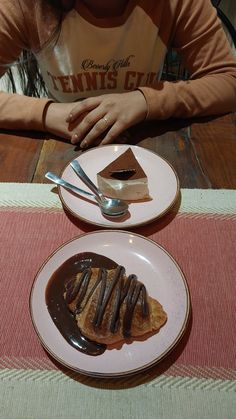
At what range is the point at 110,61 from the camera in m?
1.27

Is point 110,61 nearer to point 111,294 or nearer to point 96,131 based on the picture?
point 96,131

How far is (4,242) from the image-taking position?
693 mm

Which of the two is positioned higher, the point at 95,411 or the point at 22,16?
the point at 22,16

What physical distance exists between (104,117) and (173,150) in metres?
0.20

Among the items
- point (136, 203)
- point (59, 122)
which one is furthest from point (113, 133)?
point (136, 203)

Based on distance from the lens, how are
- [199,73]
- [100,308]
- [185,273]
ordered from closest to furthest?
1. [100,308]
2. [185,273]
3. [199,73]

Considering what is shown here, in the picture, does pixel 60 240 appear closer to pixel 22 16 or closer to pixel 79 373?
pixel 79 373

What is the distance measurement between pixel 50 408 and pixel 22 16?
110 centimetres

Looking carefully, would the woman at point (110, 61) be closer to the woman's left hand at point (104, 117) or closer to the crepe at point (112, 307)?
the woman's left hand at point (104, 117)

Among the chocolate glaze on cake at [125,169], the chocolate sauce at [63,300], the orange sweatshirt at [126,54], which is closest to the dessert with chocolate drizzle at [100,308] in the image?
the chocolate sauce at [63,300]

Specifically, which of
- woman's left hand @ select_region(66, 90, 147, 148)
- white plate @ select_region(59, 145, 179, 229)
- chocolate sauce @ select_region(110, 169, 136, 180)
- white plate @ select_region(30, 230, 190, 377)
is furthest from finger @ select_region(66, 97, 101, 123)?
white plate @ select_region(30, 230, 190, 377)

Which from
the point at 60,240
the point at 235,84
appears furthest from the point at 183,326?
the point at 235,84

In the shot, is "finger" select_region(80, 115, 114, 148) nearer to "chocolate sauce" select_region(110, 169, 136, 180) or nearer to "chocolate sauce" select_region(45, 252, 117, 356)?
"chocolate sauce" select_region(110, 169, 136, 180)

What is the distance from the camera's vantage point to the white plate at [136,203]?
2.38 feet
